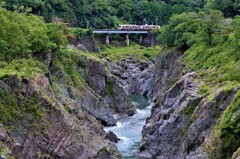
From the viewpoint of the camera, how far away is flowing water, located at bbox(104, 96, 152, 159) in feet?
199

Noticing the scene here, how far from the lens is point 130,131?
7062 cm

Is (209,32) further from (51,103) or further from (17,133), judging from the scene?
(17,133)

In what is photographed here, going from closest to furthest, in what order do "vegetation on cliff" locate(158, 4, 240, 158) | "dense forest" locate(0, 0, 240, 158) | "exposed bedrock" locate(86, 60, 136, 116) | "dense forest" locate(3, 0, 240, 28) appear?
1. "vegetation on cliff" locate(158, 4, 240, 158)
2. "dense forest" locate(0, 0, 240, 158)
3. "exposed bedrock" locate(86, 60, 136, 116)
4. "dense forest" locate(3, 0, 240, 28)

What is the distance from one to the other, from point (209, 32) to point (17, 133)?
128 ft

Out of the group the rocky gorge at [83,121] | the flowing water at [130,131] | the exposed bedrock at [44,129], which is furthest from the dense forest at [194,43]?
the flowing water at [130,131]

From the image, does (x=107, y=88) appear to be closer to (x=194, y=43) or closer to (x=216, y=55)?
(x=194, y=43)

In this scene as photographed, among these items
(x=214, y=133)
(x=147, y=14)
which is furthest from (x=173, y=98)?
(x=147, y=14)

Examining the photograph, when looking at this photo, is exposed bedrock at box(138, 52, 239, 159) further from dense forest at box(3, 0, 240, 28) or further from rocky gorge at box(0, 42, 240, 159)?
dense forest at box(3, 0, 240, 28)

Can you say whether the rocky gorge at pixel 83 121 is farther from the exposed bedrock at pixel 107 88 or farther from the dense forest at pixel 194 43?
the exposed bedrock at pixel 107 88

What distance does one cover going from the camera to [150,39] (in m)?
161

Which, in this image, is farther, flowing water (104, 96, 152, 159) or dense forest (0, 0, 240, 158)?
flowing water (104, 96, 152, 159)

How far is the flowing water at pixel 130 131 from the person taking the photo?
2384 inches

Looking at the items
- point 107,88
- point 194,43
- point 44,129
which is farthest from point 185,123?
point 194,43

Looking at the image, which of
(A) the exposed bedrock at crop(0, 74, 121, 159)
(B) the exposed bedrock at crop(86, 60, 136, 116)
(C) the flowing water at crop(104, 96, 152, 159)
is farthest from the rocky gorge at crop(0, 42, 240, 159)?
(B) the exposed bedrock at crop(86, 60, 136, 116)
